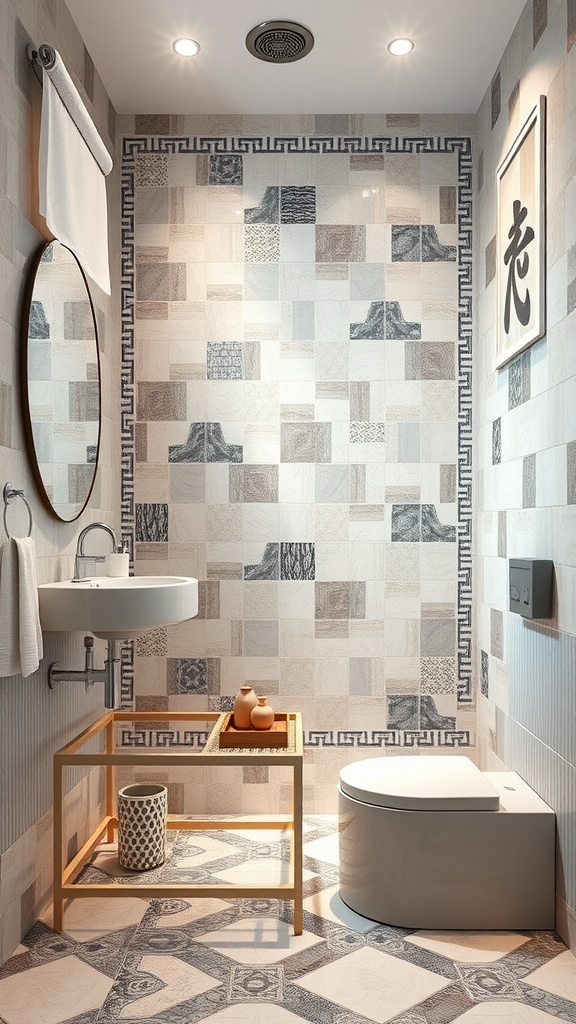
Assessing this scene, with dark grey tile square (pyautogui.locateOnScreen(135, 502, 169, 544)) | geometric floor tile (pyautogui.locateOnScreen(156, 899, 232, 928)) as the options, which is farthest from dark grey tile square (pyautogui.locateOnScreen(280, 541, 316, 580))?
geometric floor tile (pyautogui.locateOnScreen(156, 899, 232, 928))

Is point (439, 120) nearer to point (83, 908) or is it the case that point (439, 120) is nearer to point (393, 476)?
point (393, 476)

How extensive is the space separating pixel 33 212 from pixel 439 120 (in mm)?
1665

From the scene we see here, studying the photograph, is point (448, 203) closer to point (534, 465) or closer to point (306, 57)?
point (306, 57)

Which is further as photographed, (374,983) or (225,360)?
(225,360)

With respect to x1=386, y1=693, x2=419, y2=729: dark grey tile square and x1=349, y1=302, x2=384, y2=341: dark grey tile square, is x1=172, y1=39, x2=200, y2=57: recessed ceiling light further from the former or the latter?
x1=386, y1=693, x2=419, y2=729: dark grey tile square

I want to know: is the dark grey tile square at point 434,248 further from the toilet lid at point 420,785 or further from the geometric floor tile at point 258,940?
the geometric floor tile at point 258,940

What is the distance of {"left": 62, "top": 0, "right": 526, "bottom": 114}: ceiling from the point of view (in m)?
2.48

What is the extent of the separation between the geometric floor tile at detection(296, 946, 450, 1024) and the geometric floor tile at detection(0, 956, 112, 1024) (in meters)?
0.47

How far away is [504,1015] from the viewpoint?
179 cm

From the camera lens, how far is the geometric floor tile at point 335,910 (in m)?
2.20

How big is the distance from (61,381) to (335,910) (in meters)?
1.67

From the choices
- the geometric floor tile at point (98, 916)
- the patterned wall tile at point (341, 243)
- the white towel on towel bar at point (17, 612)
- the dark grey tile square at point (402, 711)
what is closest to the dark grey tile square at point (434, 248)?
the patterned wall tile at point (341, 243)

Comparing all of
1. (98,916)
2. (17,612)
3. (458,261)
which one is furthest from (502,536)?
(98,916)

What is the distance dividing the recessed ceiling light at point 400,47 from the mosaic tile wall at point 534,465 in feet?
1.02
